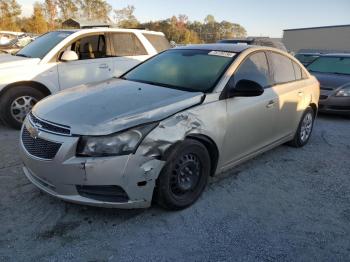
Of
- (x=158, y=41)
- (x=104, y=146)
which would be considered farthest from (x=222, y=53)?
(x=158, y=41)

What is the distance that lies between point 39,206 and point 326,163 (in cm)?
381

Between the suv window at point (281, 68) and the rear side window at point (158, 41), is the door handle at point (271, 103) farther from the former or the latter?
the rear side window at point (158, 41)

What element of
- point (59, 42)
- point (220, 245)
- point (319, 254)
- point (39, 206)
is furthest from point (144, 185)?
point (59, 42)

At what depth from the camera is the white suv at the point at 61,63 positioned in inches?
231

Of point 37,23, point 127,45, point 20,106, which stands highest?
point 37,23

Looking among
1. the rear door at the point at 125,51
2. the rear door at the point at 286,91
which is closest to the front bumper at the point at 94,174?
the rear door at the point at 286,91

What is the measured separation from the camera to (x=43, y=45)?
258 inches

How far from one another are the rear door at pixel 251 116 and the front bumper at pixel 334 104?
3.94 meters

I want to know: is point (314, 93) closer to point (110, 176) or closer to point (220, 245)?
point (220, 245)

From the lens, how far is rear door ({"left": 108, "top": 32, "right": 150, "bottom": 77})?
275 inches

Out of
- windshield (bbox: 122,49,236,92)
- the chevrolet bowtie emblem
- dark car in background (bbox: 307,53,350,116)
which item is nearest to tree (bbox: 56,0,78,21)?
dark car in background (bbox: 307,53,350,116)

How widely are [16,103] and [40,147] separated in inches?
127

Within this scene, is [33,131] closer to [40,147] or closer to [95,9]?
[40,147]

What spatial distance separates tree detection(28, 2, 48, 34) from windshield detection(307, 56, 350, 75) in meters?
28.5
